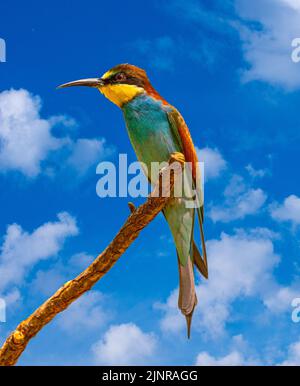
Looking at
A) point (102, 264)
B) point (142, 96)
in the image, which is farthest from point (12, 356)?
point (142, 96)

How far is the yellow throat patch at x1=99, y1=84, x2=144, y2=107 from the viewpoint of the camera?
4.11 meters

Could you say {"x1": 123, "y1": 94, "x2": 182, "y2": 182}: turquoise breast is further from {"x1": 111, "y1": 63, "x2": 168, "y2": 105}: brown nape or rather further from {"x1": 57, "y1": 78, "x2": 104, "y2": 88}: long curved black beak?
{"x1": 57, "y1": 78, "x2": 104, "y2": 88}: long curved black beak

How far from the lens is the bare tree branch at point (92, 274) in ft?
11.6

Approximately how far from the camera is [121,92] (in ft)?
13.6

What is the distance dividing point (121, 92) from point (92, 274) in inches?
58.2

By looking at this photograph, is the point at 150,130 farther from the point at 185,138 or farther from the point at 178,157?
the point at 178,157

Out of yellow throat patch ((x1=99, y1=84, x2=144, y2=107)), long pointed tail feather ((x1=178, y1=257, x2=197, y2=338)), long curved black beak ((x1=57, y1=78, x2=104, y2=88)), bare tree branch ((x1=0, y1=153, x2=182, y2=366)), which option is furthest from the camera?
long curved black beak ((x1=57, y1=78, x2=104, y2=88))

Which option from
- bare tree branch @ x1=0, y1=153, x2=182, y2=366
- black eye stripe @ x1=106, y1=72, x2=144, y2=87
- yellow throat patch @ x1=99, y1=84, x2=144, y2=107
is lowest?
bare tree branch @ x1=0, y1=153, x2=182, y2=366

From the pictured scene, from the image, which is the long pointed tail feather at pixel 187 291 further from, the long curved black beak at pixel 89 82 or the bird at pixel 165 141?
the long curved black beak at pixel 89 82

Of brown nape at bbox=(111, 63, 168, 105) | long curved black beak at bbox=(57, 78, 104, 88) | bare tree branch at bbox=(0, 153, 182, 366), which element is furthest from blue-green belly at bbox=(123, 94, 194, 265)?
long curved black beak at bbox=(57, 78, 104, 88)

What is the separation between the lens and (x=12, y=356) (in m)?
3.69
